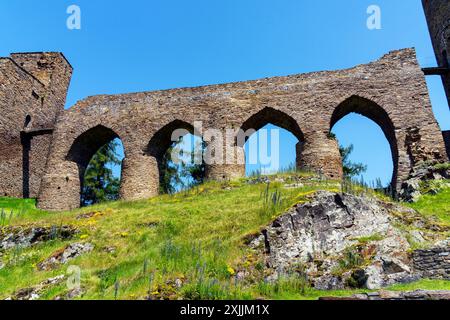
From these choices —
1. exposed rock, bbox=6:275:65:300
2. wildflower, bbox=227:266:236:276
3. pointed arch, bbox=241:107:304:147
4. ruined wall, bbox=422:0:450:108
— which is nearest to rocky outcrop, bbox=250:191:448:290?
wildflower, bbox=227:266:236:276

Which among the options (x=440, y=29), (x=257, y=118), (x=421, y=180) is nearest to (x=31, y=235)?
(x=257, y=118)

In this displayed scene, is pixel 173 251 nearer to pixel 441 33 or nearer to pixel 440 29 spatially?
pixel 441 33

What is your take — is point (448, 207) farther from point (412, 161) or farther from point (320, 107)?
point (320, 107)

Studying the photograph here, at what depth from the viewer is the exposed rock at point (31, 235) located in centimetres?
1391

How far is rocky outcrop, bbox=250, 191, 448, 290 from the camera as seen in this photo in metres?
9.28

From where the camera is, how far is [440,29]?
82.2ft

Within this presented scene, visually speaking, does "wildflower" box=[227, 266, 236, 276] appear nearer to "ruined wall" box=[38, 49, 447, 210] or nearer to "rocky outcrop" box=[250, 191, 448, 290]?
"rocky outcrop" box=[250, 191, 448, 290]

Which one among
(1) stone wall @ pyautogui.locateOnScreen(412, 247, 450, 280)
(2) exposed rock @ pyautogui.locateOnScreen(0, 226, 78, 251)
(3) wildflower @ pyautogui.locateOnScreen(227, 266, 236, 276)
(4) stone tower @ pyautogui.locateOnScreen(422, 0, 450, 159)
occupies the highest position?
(4) stone tower @ pyautogui.locateOnScreen(422, 0, 450, 159)

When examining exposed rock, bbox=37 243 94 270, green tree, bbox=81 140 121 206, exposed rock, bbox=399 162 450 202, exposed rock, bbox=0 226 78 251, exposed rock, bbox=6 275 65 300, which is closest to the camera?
exposed rock, bbox=6 275 65 300

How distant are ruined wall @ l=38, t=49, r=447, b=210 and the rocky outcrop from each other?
7625 mm

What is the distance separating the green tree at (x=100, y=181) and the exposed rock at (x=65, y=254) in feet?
73.0

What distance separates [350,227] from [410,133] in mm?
10140

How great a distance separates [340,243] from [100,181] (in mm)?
28651
